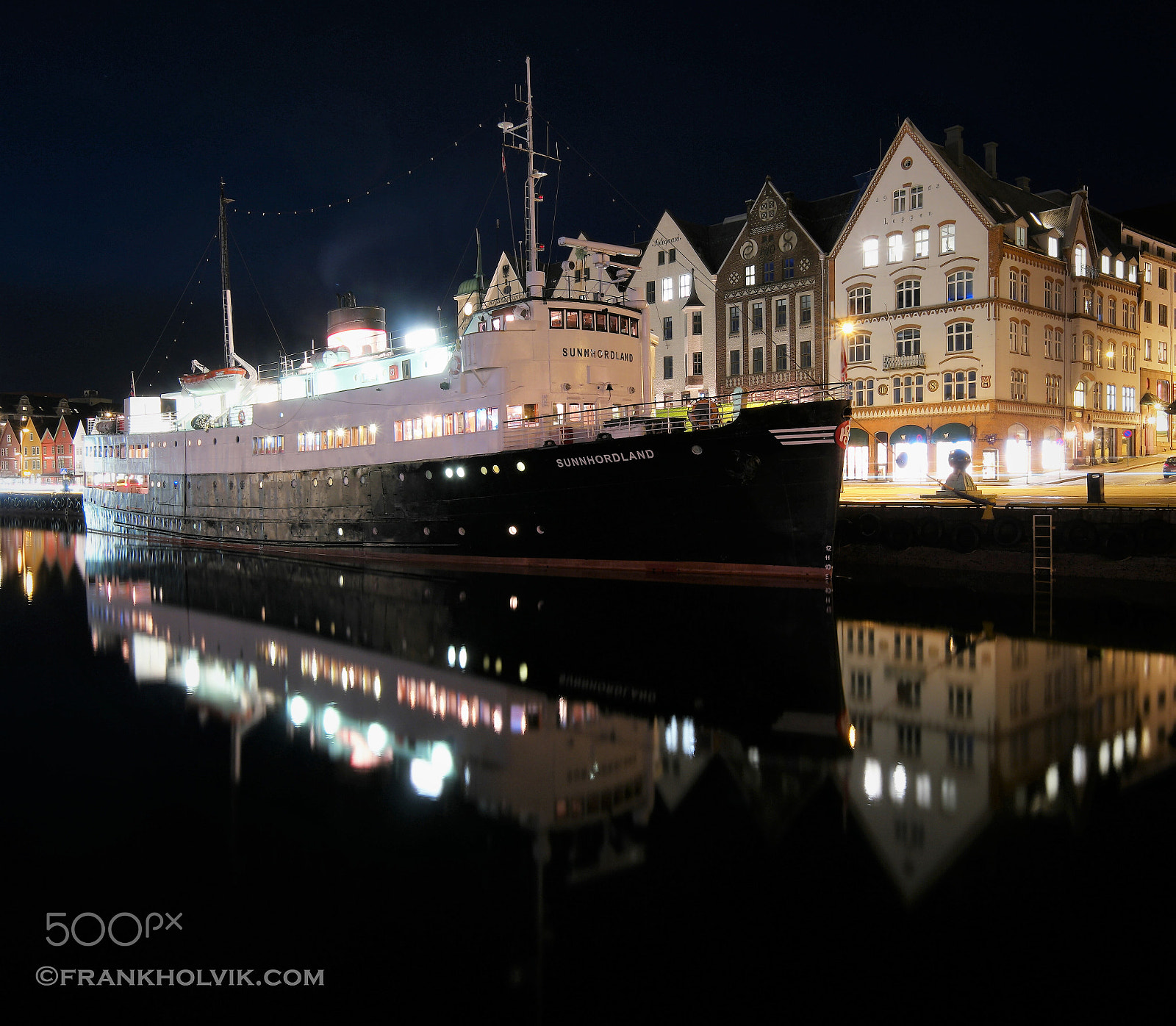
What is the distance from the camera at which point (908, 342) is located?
44.0 m

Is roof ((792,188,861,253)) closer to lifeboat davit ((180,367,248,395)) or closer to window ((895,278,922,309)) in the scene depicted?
window ((895,278,922,309))

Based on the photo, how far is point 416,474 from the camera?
91.7ft

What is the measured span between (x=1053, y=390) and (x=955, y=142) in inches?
576

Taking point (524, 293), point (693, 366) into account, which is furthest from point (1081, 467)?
point (524, 293)

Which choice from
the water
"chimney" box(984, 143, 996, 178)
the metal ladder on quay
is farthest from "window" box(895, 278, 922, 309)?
the water

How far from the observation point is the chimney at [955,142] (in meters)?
43.7

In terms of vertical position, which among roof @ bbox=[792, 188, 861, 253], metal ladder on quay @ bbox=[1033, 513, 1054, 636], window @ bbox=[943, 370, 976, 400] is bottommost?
metal ladder on quay @ bbox=[1033, 513, 1054, 636]

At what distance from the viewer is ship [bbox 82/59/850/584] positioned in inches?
844

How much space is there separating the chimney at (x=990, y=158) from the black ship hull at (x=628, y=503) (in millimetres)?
35761

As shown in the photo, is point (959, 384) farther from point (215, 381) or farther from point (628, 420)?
point (215, 381)

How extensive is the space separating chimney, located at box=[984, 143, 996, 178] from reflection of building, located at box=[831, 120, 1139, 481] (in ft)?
0.44

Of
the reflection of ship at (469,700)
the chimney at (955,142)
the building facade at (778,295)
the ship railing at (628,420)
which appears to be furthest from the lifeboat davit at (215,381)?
the chimney at (955,142)

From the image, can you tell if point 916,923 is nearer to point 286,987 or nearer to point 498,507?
point 286,987

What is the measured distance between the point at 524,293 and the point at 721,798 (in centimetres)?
1946
